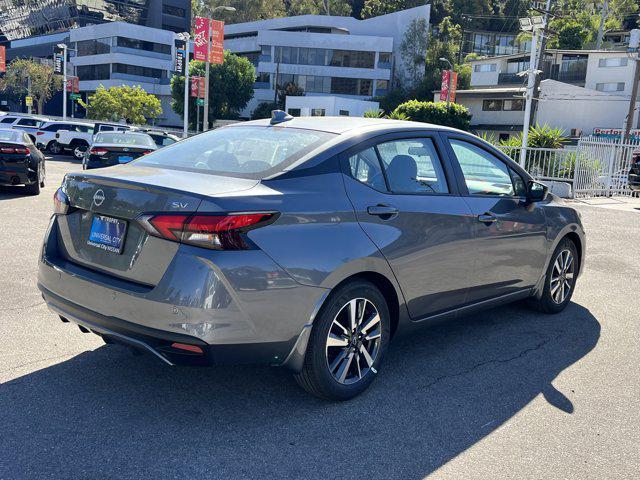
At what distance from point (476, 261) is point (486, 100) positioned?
188 ft

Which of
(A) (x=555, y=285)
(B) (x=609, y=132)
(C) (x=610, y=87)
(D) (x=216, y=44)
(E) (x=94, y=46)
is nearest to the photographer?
(A) (x=555, y=285)

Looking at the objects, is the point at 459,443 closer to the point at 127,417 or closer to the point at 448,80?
the point at 127,417

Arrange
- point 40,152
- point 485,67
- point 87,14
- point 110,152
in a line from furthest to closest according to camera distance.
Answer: point 87,14 < point 485,67 < point 110,152 < point 40,152

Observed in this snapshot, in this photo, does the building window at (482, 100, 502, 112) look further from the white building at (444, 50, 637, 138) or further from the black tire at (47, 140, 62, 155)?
the black tire at (47, 140, 62, 155)

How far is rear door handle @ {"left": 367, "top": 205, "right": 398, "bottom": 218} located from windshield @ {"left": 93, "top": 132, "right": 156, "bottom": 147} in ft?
46.5

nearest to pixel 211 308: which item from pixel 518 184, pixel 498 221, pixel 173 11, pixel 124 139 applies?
pixel 498 221

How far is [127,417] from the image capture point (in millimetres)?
3494

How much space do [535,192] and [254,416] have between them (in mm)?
3128

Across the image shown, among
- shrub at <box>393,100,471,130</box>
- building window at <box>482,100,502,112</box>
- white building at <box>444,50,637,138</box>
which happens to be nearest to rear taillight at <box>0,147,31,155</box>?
shrub at <box>393,100,471,130</box>

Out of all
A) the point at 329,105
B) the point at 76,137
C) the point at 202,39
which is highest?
the point at 202,39

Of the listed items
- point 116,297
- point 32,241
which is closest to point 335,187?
point 116,297

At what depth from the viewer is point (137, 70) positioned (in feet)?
259

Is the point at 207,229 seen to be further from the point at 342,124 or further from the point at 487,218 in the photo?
the point at 487,218

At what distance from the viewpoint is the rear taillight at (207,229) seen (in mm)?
3166
